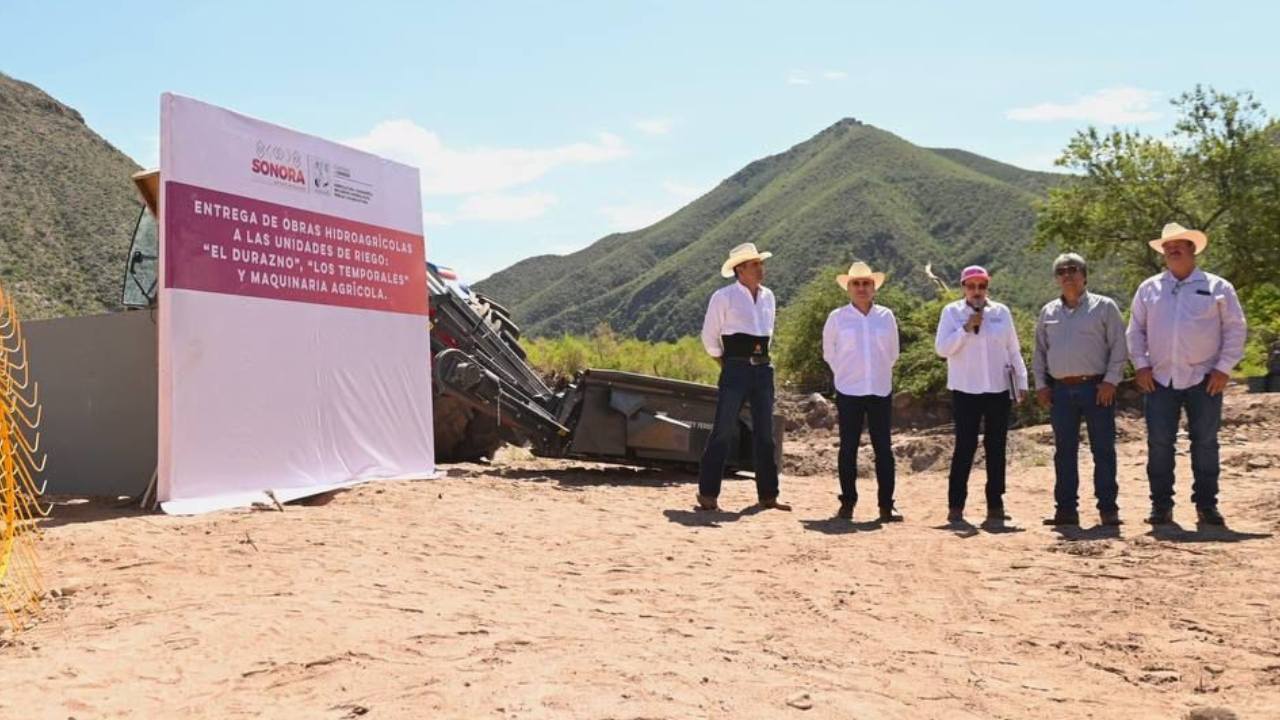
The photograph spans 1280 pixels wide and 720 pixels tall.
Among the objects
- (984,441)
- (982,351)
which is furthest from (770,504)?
(982,351)

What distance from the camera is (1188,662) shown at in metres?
3.85

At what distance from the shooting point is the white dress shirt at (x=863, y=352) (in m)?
7.49

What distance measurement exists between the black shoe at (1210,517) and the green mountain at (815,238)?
Result: 45.9m

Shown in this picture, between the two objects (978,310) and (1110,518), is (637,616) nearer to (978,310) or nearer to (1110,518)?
(1110,518)

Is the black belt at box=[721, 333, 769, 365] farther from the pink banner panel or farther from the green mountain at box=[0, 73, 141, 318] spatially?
the green mountain at box=[0, 73, 141, 318]

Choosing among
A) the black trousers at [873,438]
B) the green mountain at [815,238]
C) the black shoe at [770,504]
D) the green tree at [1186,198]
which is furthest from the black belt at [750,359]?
the green mountain at [815,238]

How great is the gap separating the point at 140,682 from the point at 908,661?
2.57 m

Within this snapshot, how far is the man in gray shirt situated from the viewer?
678 cm

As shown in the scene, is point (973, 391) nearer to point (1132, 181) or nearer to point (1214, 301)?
point (1214, 301)

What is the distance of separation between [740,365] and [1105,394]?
7.82 feet

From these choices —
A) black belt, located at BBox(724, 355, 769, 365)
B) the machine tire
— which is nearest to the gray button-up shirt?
black belt, located at BBox(724, 355, 769, 365)

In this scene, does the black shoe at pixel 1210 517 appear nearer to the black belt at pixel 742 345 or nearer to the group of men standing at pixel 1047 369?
the group of men standing at pixel 1047 369

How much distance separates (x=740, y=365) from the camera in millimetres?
7828

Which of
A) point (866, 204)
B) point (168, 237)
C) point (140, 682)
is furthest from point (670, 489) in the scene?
point (866, 204)
